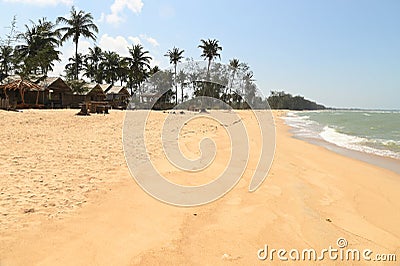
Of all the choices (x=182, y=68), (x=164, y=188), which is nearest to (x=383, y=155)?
(x=164, y=188)

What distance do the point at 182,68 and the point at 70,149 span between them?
1891 inches

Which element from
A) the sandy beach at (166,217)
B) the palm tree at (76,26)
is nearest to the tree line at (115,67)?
the palm tree at (76,26)

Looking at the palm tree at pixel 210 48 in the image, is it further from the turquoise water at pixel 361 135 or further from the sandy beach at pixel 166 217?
the sandy beach at pixel 166 217

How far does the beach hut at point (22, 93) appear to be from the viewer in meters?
26.3

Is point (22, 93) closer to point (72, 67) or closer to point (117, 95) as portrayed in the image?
point (117, 95)

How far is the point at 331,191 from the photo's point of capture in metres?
6.39

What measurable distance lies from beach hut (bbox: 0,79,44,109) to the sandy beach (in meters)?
21.9

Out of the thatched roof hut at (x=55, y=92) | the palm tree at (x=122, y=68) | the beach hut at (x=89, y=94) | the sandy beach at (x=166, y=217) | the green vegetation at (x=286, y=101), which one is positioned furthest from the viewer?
the green vegetation at (x=286, y=101)

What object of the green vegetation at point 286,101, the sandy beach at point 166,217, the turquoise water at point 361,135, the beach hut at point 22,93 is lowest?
the sandy beach at point 166,217

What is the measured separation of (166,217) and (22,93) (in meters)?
27.4

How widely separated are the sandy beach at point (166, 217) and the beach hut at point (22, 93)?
2189 cm

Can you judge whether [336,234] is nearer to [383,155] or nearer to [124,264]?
[124,264]

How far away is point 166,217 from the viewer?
440 centimetres

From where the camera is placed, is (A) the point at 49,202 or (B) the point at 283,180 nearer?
(A) the point at 49,202
